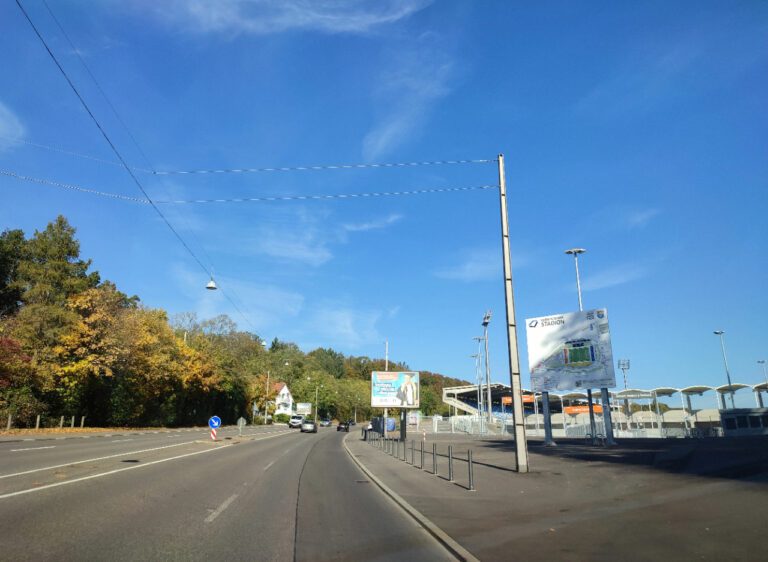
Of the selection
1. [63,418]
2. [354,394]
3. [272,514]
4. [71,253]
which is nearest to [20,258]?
[71,253]

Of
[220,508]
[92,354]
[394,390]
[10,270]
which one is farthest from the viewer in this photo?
[10,270]

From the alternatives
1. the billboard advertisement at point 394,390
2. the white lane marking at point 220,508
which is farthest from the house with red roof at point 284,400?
the white lane marking at point 220,508

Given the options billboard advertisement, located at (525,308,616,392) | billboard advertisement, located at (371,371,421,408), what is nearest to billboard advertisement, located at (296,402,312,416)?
billboard advertisement, located at (371,371,421,408)

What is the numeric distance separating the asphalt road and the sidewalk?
1.11 meters

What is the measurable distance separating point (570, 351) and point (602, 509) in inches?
999

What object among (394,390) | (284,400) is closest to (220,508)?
(394,390)

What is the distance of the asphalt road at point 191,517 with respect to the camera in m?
5.96

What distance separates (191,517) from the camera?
7.80 m

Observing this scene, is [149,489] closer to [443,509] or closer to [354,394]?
[443,509]

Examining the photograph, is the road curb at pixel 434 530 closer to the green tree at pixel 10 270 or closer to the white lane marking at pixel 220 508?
the white lane marking at pixel 220 508

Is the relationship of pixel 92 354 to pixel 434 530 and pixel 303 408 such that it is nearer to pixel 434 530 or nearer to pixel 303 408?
pixel 434 530

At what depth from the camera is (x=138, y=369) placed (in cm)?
4256

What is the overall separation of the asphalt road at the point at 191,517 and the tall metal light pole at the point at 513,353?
206 inches

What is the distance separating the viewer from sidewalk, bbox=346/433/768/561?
6.51m
